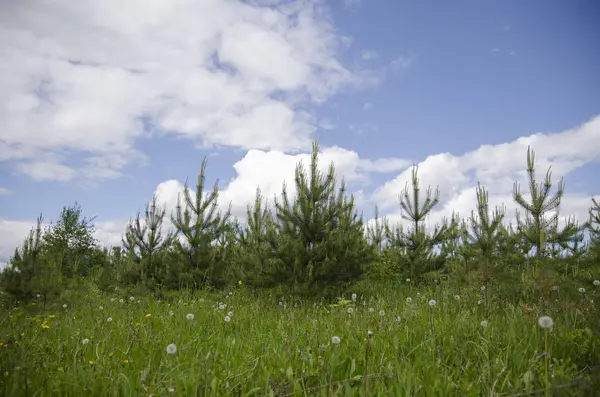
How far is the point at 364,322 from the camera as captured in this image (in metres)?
5.07

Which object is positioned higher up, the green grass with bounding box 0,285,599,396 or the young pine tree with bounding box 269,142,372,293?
the young pine tree with bounding box 269,142,372,293

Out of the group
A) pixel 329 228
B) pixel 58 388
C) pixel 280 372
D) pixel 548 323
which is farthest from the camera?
pixel 329 228

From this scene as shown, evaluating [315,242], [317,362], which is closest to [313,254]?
[315,242]

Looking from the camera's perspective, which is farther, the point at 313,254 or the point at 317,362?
the point at 313,254

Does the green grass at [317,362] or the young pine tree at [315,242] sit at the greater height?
the young pine tree at [315,242]

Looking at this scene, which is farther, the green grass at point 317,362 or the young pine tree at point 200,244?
the young pine tree at point 200,244

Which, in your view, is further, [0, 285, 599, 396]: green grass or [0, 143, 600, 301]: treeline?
[0, 143, 600, 301]: treeline

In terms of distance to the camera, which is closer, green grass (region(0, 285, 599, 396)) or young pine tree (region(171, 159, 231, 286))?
green grass (region(0, 285, 599, 396))

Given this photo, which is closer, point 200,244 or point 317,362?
point 317,362

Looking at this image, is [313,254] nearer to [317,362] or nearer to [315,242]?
[315,242]

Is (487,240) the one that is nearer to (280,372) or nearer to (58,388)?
(280,372)

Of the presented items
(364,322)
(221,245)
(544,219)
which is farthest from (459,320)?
(221,245)

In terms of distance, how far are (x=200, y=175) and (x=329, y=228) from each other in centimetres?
532

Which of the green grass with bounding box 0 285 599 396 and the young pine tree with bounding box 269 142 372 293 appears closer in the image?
the green grass with bounding box 0 285 599 396
